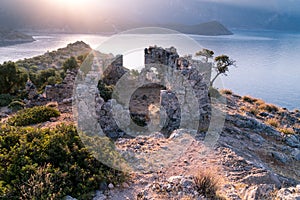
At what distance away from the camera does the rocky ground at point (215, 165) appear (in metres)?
7.11

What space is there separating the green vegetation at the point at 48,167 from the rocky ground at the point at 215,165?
0.61 m

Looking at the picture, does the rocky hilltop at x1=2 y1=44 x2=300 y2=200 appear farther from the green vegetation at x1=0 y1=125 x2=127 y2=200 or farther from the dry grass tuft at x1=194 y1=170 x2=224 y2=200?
the green vegetation at x1=0 y1=125 x2=127 y2=200

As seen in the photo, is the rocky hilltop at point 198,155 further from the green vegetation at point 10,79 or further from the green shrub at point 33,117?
the green vegetation at point 10,79

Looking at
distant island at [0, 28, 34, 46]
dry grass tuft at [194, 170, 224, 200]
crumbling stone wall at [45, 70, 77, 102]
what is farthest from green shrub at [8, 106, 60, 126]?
distant island at [0, 28, 34, 46]

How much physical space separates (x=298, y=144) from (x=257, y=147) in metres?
3.60

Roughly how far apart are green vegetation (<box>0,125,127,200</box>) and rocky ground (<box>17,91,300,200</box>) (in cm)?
61

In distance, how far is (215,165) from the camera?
30.8 ft

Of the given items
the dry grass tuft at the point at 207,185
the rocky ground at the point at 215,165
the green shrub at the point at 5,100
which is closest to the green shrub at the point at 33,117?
the rocky ground at the point at 215,165

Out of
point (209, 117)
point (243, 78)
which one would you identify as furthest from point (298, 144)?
point (243, 78)

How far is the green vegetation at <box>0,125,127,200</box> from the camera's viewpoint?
6.36m

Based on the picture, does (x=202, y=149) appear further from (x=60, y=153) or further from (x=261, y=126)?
(x=261, y=126)

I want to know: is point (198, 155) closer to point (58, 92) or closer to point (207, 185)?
point (207, 185)

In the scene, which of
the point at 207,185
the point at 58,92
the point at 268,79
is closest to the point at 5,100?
the point at 58,92

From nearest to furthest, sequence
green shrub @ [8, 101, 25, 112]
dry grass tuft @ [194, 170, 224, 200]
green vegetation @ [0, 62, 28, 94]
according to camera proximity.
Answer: dry grass tuft @ [194, 170, 224, 200]
green shrub @ [8, 101, 25, 112]
green vegetation @ [0, 62, 28, 94]
